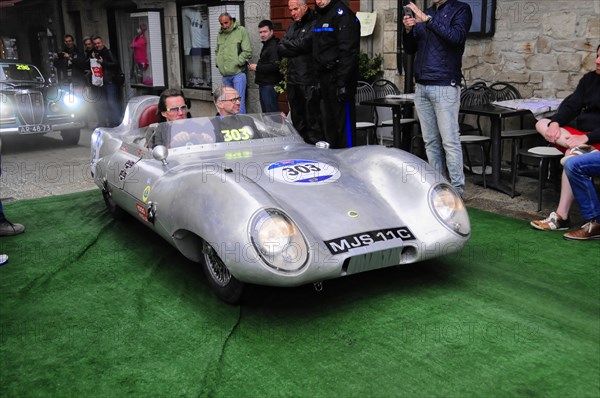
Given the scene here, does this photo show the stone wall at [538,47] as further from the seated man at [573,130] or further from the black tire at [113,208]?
the black tire at [113,208]

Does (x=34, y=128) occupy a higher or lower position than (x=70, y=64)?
lower

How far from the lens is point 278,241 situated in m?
3.07

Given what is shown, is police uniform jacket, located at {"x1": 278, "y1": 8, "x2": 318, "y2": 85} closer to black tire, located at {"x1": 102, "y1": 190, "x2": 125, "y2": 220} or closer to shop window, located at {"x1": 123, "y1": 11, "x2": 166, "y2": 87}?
black tire, located at {"x1": 102, "y1": 190, "x2": 125, "y2": 220}

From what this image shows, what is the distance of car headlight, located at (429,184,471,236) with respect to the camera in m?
3.52

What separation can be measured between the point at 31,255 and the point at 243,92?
5.48m

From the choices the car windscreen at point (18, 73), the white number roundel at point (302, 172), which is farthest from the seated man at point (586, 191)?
the car windscreen at point (18, 73)

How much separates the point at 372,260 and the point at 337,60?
138 inches

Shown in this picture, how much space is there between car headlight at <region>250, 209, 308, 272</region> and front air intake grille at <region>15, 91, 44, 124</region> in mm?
7365

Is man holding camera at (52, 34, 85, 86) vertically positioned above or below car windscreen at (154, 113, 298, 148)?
above

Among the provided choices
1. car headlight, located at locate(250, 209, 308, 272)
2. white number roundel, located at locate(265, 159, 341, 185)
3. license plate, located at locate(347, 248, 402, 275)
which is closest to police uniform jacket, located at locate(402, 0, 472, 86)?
white number roundel, located at locate(265, 159, 341, 185)

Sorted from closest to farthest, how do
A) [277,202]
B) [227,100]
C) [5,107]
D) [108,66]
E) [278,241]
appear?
[278,241], [277,202], [227,100], [5,107], [108,66]

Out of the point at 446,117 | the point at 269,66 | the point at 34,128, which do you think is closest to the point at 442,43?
the point at 446,117

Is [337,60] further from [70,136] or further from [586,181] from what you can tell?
[70,136]

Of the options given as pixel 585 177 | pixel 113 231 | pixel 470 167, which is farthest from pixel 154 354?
pixel 470 167
